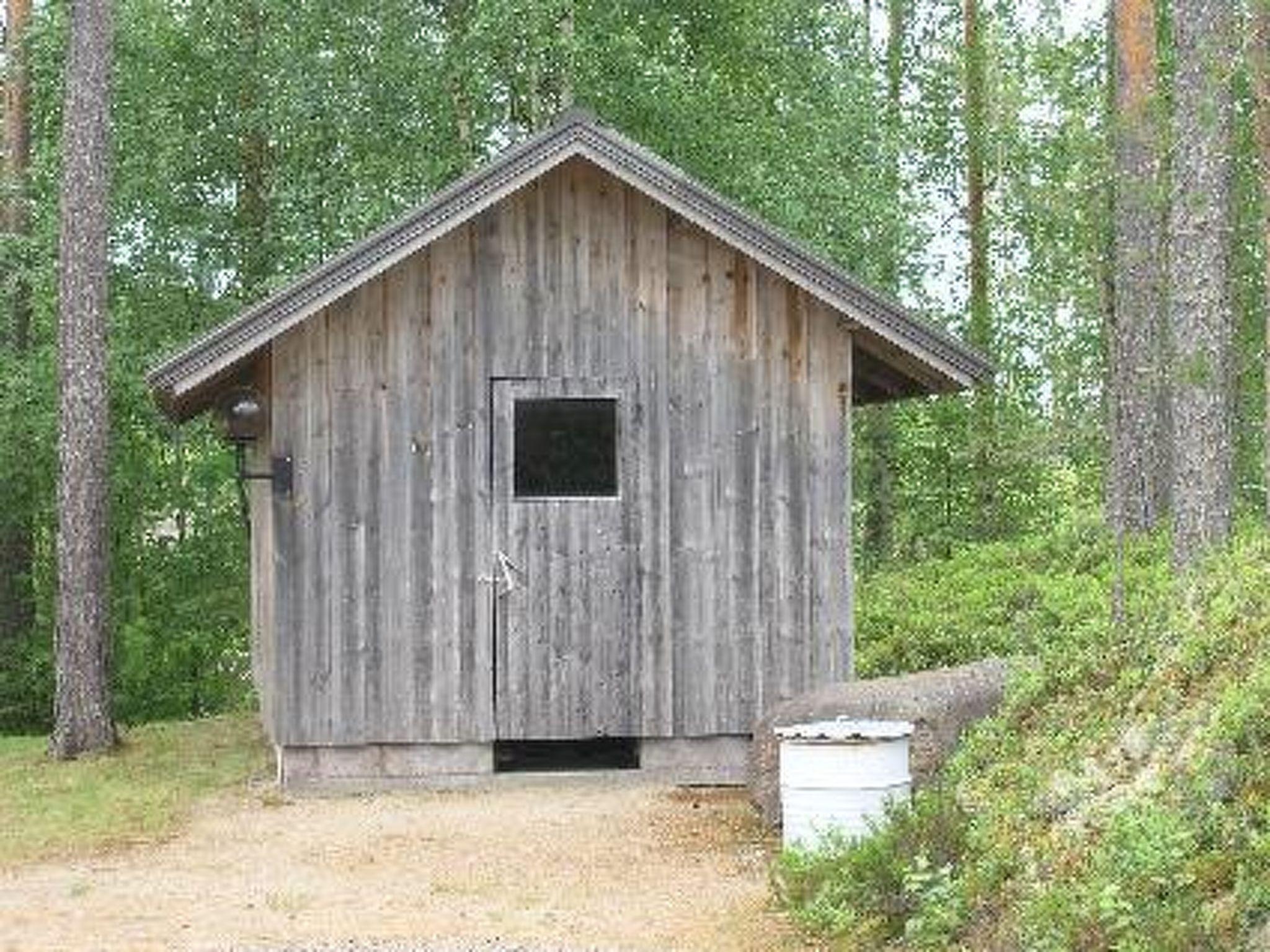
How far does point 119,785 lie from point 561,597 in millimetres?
3809

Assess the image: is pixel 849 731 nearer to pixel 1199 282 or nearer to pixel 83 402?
pixel 1199 282

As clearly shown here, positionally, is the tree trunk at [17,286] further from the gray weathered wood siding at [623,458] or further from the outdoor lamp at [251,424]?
the gray weathered wood siding at [623,458]

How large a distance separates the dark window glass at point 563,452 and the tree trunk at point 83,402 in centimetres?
397

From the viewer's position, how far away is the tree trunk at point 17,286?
76.9 ft

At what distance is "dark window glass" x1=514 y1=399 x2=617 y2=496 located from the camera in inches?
625

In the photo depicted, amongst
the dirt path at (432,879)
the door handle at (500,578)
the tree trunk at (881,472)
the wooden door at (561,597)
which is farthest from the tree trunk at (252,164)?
the dirt path at (432,879)

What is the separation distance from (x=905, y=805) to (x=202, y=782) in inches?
286

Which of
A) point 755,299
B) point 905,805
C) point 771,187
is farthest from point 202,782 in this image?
point 771,187

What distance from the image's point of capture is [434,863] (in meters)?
11.7

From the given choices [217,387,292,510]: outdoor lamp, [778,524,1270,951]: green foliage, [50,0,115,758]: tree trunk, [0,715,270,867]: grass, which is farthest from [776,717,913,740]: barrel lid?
[50,0,115,758]: tree trunk

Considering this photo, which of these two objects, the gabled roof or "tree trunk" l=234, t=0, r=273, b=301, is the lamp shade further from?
"tree trunk" l=234, t=0, r=273, b=301

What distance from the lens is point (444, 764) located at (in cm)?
1484

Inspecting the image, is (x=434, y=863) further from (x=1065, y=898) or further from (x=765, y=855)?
(x=1065, y=898)

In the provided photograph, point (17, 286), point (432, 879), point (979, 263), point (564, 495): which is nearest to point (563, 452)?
point (564, 495)
